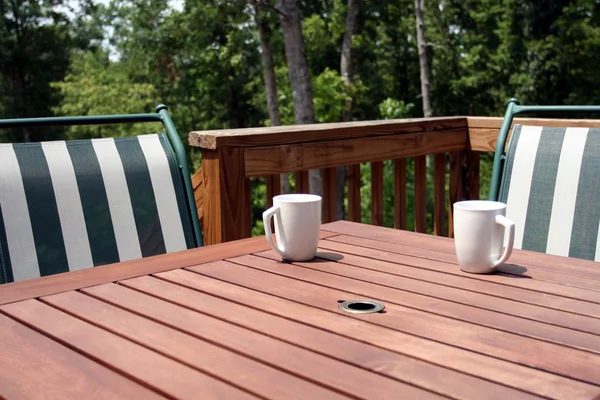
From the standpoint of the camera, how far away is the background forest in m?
19.8

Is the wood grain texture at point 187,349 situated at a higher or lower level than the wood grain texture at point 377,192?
higher

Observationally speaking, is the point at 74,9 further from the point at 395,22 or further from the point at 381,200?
the point at 381,200

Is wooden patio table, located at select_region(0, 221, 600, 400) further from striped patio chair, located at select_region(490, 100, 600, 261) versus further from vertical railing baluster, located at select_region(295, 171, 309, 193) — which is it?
vertical railing baluster, located at select_region(295, 171, 309, 193)

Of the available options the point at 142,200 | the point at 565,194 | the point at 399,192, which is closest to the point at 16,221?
the point at 142,200

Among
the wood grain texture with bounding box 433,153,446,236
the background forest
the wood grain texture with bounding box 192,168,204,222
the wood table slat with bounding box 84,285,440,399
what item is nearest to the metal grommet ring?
the wood table slat with bounding box 84,285,440,399

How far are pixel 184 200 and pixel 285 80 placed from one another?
21704 millimetres

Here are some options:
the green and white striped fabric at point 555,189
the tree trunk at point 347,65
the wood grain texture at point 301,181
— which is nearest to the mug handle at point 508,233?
the green and white striped fabric at point 555,189

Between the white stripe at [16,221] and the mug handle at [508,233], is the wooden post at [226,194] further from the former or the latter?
the mug handle at [508,233]

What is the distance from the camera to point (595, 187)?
2037 millimetres

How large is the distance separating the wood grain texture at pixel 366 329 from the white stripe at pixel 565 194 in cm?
111

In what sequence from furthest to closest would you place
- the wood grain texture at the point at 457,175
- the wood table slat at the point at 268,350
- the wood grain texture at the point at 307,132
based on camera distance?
the wood grain texture at the point at 457,175 < the wood grain texture at the point at 307,132 < the wood table slat at the point at 268,350

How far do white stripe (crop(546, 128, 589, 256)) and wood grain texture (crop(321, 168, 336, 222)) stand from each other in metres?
A: 0.94

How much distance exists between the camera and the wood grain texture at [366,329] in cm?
84

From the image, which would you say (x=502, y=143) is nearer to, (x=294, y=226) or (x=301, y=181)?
(x=301, y=181)
